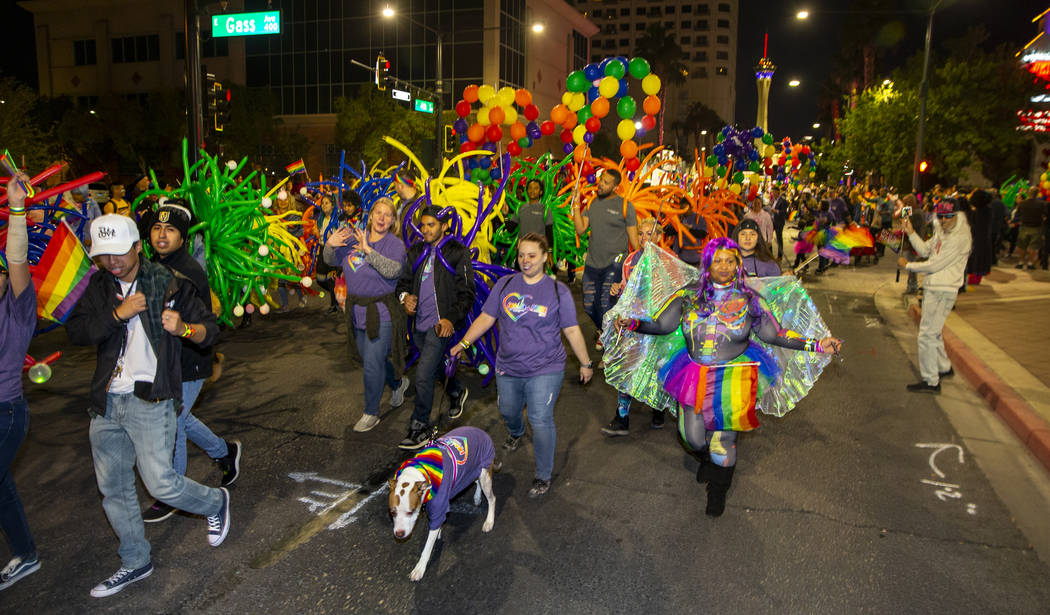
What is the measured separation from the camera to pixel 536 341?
4.50 meters

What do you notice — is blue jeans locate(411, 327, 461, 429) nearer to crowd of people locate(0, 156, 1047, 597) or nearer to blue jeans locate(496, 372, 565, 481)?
crowd of people locate(0, 156, 1047, 597)

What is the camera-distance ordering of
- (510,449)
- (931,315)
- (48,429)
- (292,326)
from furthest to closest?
(292,326) < (931,315) < (48,429) < (510,449)

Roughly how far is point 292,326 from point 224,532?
244 inches

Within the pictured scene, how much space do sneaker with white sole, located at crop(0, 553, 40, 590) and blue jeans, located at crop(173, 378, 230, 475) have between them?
775mm

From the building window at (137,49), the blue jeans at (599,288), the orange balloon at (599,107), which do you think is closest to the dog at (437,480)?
the blue jeans at (599,288)

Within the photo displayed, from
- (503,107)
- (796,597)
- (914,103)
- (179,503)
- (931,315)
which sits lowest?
(796,597)

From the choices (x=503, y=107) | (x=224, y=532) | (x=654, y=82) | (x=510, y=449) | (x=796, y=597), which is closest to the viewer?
(x=796, y=597)

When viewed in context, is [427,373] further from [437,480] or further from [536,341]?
[437,480]

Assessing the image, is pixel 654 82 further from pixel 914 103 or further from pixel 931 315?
pixel 914 103

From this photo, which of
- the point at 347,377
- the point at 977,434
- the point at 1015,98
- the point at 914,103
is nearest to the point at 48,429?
the point at 347,377

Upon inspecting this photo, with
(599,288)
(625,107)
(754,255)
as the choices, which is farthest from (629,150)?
(754,255)

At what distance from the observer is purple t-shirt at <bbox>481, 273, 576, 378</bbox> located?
4.50m

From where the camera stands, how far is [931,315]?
7086 millimetres

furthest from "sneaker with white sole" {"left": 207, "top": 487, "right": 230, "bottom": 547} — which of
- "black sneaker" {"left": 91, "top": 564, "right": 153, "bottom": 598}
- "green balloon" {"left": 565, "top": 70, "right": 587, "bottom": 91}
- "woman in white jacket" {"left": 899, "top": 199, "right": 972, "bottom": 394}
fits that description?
"green balloon" {"left": 565, "top": 70, "right": 587, "bottom": 91}
